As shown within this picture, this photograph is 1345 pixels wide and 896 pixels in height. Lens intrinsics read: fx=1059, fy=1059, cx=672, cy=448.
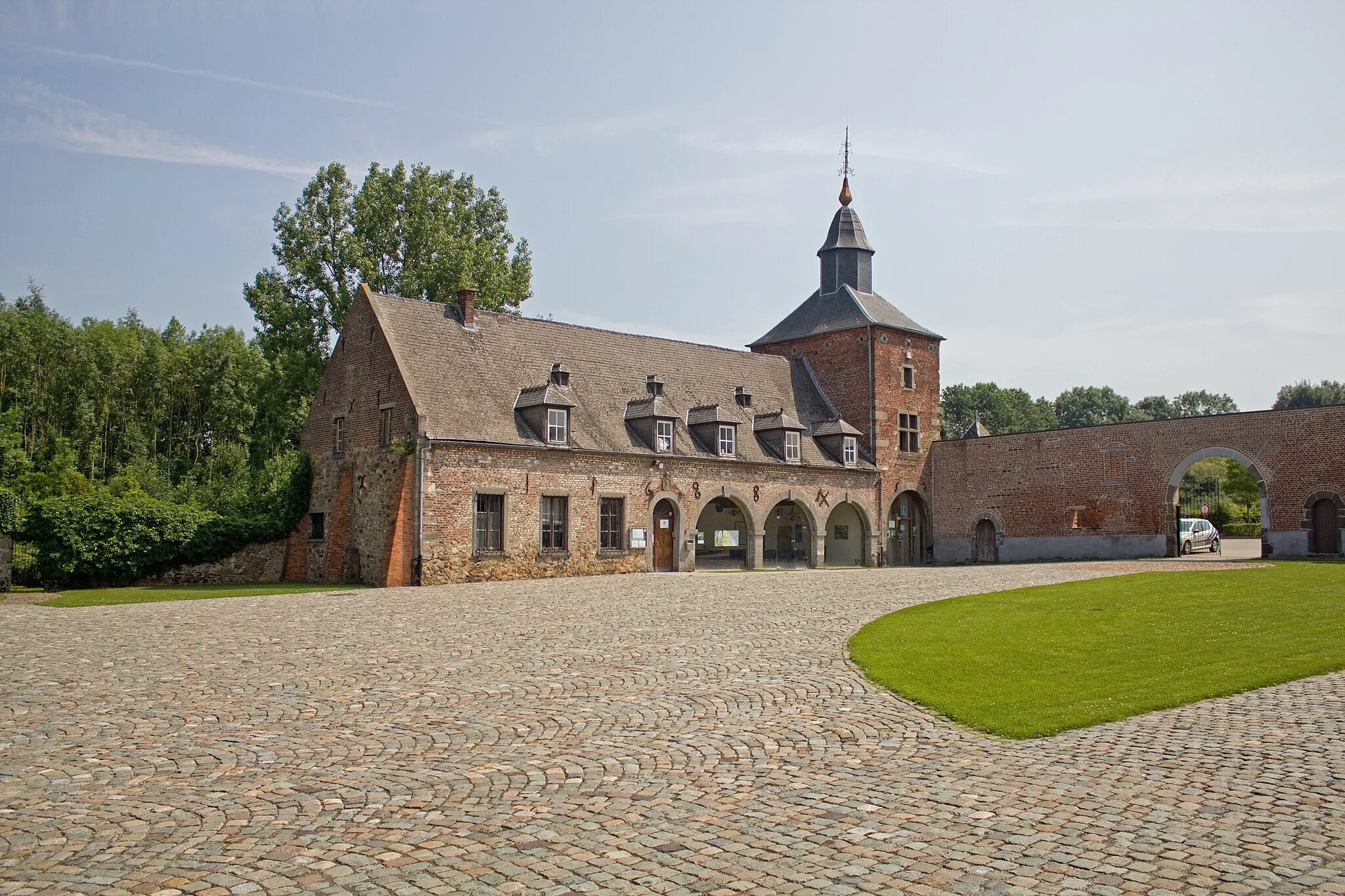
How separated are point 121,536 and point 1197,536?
33602mm

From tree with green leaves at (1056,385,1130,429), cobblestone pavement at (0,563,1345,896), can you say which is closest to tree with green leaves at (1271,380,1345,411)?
tree with green leaves at (1056,385,1130,429)

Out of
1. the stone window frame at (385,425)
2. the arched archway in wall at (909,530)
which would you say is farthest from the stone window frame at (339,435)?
the arched archway in wall at (909,530)

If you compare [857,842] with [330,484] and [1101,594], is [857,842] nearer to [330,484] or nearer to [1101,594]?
[1101,594]

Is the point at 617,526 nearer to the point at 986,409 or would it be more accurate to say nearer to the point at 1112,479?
the point at 1112,479

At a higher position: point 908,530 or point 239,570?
point 908,530

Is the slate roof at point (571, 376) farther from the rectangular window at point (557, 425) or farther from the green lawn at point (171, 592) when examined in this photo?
the green lawn at point (171, 592)

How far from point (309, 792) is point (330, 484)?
77.3 feet

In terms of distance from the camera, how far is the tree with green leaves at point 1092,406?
98000 millimetres

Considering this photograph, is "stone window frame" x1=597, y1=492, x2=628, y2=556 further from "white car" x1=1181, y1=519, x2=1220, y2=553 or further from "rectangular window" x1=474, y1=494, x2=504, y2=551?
"white car" x1=1181, y1=519, x2=1220, y2=553

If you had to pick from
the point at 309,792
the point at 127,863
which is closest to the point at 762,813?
the point at 309,792

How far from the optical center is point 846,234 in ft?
135

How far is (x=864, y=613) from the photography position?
17.1 meters

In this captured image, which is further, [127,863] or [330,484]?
[330,484]

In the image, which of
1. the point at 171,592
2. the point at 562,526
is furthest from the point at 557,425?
the point at 171,592
